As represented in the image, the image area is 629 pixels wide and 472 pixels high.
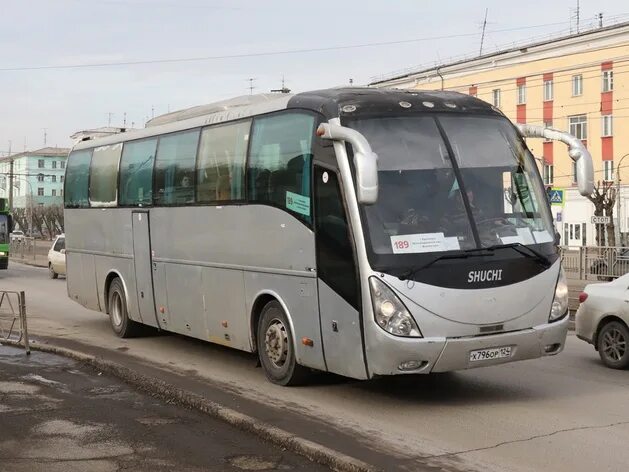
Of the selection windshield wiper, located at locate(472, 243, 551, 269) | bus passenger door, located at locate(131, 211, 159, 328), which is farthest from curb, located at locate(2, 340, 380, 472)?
windshield wiper, located at locate(472, 243, 551, 269)

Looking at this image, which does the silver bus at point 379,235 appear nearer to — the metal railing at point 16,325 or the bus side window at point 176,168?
the bus side window at point 176,168

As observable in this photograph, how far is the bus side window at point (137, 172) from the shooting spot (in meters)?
12.0

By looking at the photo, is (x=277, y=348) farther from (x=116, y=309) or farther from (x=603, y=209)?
(x=603, y=209)

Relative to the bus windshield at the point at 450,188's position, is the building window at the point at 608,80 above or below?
above

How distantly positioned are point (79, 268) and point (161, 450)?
29.8 ft

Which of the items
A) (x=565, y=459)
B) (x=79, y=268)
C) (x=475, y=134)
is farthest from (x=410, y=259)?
(x=79, y=268)

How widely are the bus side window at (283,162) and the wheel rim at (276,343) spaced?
131cm

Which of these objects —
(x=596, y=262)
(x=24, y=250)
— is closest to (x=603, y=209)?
→ (x=596, y=262)

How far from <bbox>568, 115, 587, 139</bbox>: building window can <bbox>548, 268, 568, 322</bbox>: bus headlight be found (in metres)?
49.8

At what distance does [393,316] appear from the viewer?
7305 mm

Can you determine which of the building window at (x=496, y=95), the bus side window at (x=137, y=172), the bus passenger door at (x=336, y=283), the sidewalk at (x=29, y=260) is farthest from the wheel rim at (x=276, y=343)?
the building window at (x=496, y=95)

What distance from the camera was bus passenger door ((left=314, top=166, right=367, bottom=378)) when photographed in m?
7.57

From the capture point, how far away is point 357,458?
5945 mm

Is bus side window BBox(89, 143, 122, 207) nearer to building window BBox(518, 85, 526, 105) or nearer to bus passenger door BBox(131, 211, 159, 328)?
bus passenger door BBox(131, 211, 159, 328)
